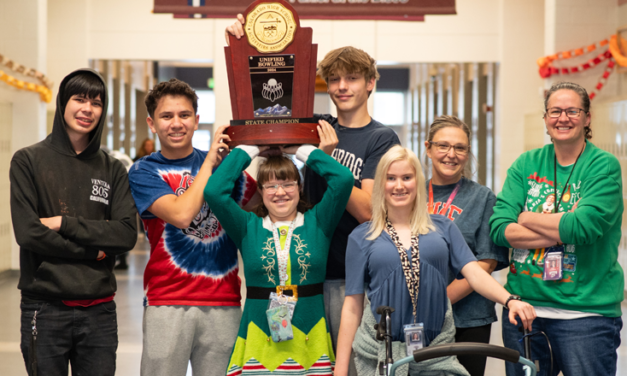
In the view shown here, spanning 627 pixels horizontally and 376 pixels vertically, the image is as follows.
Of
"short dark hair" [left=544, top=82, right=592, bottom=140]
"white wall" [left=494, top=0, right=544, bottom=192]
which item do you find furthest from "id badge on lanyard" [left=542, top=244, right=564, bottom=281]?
"white wall" [left=494, top=0, right=544, bottom=192]

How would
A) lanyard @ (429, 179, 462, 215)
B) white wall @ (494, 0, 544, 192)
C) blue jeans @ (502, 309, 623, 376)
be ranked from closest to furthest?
1. blue jeans @ (502, 309, 623, 376)
2. lanyard @ (429, 179, 462, 215)
3. white wall @ (494, 0, 544, 192)

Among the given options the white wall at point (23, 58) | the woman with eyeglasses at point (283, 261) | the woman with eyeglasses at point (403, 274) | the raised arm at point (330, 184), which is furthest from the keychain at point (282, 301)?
the white wall at point (23, 58)

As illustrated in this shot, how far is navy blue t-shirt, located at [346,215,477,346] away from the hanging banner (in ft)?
14.2

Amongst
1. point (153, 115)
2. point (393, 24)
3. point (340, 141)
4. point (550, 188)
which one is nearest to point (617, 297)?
point (550, 188)

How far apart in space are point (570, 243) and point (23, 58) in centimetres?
A: 724

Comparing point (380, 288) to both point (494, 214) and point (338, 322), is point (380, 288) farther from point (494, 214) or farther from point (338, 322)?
point (494, 214)

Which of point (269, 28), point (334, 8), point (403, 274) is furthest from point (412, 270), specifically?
point (334, 8)

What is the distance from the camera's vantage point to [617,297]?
92.2 inches

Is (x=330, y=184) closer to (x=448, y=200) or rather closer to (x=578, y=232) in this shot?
(x=448, y=200)

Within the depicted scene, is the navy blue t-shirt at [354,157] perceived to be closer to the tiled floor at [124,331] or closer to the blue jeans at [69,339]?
the blue jeans at [69,339]

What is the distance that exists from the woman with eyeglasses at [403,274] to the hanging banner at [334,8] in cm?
422

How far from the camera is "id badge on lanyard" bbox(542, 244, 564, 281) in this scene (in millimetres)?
2320

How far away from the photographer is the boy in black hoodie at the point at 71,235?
2.25 m

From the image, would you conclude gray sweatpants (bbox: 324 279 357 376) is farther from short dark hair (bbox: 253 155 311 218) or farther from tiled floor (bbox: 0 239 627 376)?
tiled floor (bbox: 0 239 627 376)
